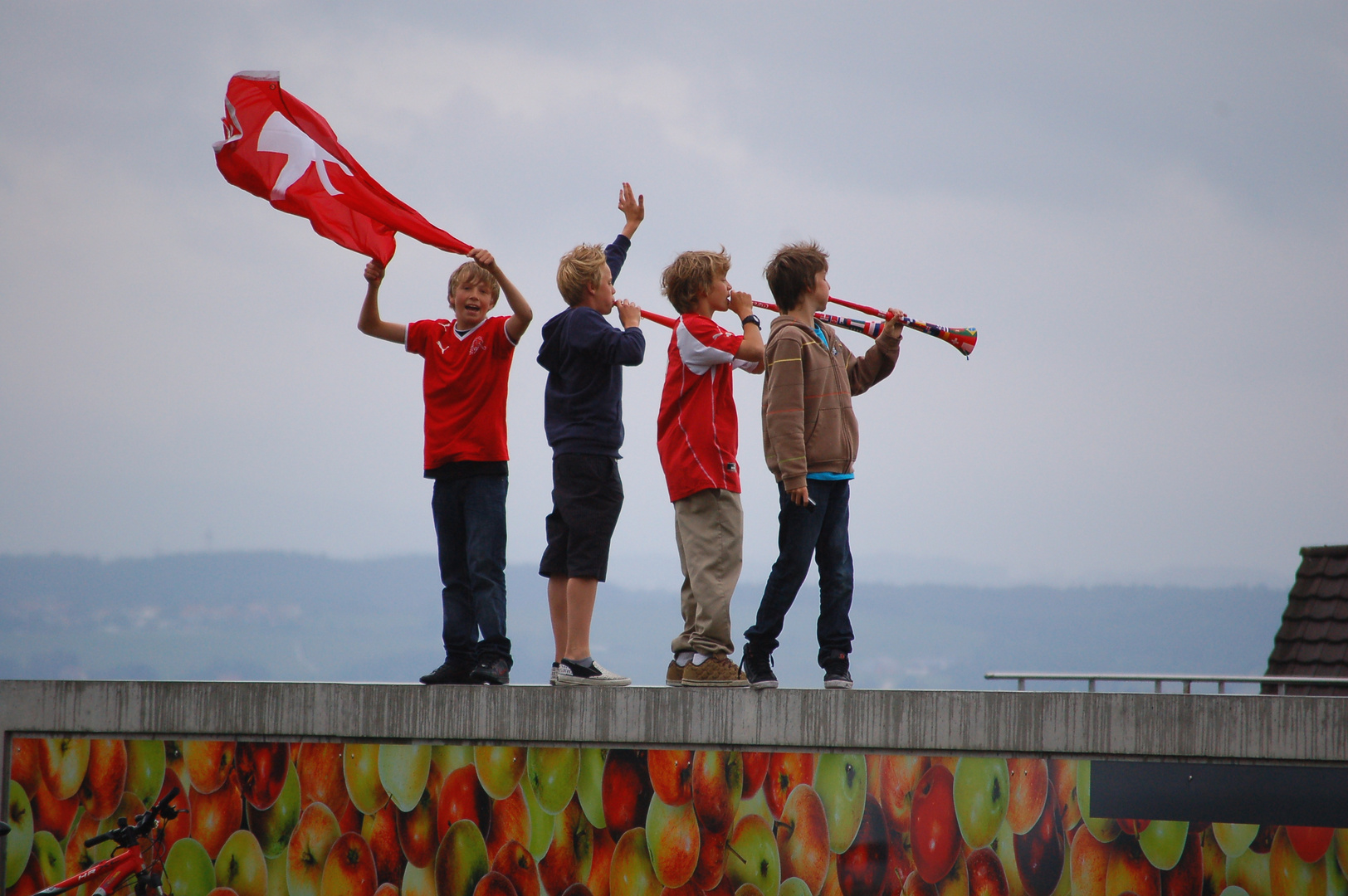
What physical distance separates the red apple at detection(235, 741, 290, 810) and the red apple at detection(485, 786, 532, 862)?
906mm

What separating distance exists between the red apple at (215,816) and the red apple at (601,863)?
1484 mm

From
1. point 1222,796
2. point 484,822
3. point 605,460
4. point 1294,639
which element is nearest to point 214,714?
point 484,822

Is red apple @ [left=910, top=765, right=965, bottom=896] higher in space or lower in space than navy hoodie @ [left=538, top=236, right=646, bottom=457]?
lower

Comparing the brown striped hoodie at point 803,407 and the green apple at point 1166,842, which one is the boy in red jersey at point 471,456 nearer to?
the brown striped hoodie at point 803,407

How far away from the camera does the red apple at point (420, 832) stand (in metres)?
4.66

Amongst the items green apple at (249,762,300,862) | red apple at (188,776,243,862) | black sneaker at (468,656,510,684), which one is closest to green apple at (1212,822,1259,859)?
black sneaker at (468,656,510,684)

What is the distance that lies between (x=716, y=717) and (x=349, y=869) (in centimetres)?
159

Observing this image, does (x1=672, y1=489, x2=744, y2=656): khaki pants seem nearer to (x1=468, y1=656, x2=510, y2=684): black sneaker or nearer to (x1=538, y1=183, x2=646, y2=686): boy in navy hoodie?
(x1=538, y1=183, x2=646, y2=686): boy in navy hoodie

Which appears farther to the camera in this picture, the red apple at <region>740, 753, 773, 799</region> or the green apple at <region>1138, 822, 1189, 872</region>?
the red apple at <region>740, 753, 773, 799</region>

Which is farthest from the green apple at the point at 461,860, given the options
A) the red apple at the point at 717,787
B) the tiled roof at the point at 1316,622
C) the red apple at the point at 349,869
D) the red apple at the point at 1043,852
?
the tiled roof at the point at 1316,622

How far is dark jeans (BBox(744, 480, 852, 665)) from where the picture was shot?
4859 millimetres

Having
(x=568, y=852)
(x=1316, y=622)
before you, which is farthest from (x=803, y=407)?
(x=1316, y=622)

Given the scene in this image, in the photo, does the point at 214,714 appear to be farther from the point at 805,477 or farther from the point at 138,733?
the point at 805,477

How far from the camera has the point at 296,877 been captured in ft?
15.6
